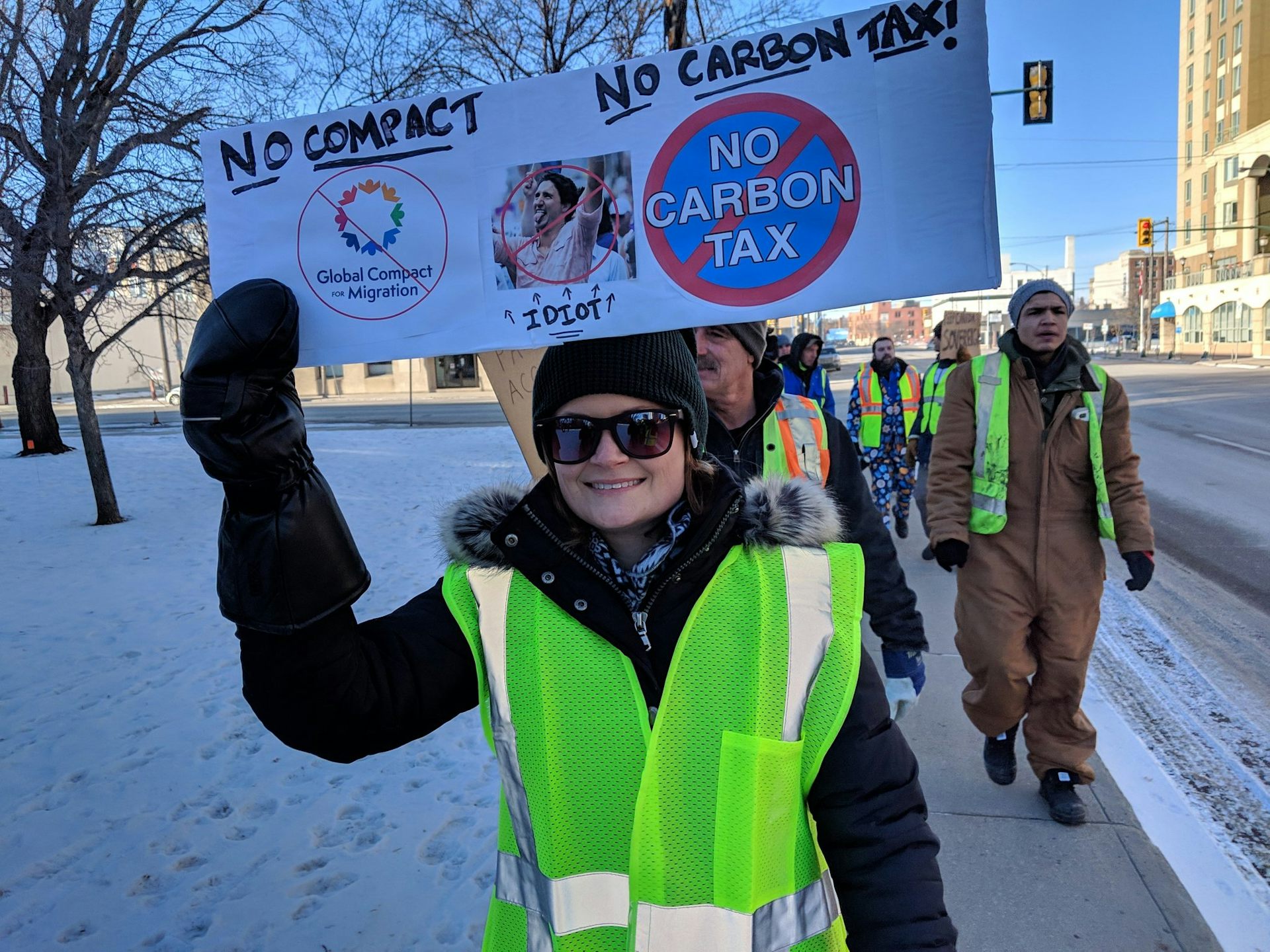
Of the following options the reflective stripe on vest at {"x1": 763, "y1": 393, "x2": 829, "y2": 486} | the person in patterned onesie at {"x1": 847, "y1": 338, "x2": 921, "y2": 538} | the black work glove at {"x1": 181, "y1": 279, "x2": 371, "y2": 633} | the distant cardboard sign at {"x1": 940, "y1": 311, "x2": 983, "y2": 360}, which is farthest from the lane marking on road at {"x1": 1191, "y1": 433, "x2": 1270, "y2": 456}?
the black work glove at {"x1": 181, "y1": 279, "x2": 371, "y2": 633}

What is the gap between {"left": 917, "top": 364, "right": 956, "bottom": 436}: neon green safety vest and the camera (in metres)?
7.03

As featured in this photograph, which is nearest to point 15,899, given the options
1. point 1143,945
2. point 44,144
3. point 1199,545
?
point 1143,945

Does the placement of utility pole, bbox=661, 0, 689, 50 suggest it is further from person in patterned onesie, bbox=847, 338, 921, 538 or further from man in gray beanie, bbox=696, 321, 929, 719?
man in gray beanie, bbox=696, 321, 929, 719

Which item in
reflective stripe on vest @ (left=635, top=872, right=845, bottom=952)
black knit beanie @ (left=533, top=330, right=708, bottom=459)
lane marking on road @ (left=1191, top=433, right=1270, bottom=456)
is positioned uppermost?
black knit beanie @ (left=533, top=330, right=708, bottom=459)

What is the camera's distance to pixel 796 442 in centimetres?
288

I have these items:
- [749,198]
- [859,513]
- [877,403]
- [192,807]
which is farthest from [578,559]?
[877,403]

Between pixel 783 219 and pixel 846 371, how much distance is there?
42959 mm

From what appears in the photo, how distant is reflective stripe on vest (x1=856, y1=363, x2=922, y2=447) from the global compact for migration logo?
272 inches

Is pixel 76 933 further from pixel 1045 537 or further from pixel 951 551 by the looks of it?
pixel 1045 537

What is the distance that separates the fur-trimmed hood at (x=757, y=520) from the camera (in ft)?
4.77

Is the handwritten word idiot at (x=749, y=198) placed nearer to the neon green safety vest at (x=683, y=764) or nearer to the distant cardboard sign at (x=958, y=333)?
the neon green safety vest at (x=683, y=764)

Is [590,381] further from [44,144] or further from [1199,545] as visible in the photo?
[44,144]

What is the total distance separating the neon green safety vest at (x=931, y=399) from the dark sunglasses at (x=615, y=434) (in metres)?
5.91

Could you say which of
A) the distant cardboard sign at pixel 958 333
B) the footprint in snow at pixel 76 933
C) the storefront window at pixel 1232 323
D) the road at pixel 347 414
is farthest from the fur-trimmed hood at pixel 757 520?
the storefront window at pixel 1232 323
